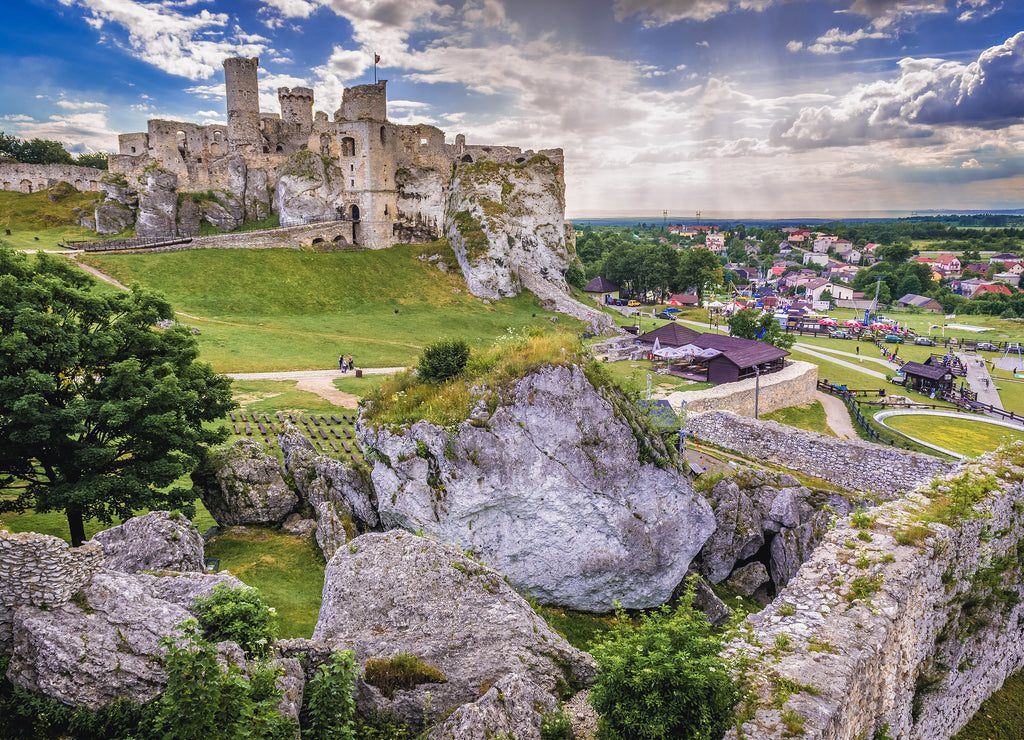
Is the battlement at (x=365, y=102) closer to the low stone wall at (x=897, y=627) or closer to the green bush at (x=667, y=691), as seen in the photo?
the low stone wall at (x=897, y=627)

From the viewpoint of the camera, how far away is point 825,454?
88.5 ft

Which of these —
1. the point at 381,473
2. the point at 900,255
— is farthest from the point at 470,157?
the point at 900,255

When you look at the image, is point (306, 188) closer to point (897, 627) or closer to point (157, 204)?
point (157, 204)

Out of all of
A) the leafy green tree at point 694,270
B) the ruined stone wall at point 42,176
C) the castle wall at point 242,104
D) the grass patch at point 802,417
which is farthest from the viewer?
the leafy green tree at point 694,270

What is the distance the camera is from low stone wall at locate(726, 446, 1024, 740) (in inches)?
306

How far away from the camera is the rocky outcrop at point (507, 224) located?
59.0m

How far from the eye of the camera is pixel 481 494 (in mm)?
15133

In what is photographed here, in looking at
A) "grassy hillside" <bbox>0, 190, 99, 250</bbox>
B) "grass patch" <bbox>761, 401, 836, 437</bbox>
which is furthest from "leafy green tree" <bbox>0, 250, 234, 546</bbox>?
"grassy hillside" <bbox>0, 190, 99, 250</bbox>

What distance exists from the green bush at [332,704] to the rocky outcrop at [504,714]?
114 centimetres

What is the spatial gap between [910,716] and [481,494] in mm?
10139

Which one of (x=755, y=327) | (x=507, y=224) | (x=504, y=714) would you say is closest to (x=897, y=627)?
(x=504, y=714)

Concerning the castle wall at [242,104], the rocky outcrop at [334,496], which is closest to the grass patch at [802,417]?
the rocky outcrop at [334,496]

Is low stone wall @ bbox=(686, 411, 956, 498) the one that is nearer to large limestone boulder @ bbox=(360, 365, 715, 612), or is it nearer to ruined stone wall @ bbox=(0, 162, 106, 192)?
large limestone boulder @ bbox=(360, 365, 715, 612)

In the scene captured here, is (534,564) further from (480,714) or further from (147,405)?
(147,405)
